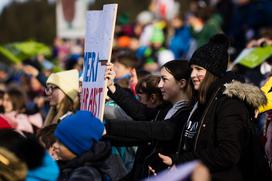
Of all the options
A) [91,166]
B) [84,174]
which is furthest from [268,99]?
[84,174]

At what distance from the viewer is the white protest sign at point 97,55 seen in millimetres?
6484

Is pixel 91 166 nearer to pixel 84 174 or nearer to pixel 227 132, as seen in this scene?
pixel 84 174

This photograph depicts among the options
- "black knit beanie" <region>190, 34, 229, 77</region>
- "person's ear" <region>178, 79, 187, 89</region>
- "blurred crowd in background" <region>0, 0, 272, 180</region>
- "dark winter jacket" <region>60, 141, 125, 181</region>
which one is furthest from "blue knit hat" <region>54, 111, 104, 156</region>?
"person's ear" <region>178, 79, 187, 89</region>

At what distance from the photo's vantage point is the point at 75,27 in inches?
597

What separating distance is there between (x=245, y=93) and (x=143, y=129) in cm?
81

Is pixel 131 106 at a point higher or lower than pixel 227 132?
lower

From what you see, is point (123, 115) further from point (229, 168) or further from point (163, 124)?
point (229, 168)

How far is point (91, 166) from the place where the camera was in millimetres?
5285

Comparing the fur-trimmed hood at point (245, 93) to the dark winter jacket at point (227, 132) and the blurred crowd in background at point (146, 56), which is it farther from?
the blurred crowd in background at point (146, 56)

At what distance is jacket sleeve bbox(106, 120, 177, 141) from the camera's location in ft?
20.5

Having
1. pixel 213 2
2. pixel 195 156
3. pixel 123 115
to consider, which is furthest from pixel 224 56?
pixel 213 2

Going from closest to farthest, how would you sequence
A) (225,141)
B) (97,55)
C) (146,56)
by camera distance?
(225,141)
(97,55)
(146,56)

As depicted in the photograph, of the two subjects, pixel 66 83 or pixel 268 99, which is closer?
pixel 268 99

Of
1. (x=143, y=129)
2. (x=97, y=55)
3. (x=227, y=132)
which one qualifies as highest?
(x=97, y=55)
